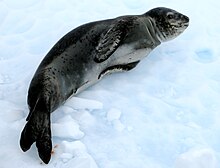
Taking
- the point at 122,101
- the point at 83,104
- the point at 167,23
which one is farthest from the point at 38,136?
the point at 167,23

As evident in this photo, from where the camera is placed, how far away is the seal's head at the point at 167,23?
3.75 m

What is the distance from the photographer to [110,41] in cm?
333

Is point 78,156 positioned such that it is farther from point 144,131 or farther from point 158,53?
point 158,53

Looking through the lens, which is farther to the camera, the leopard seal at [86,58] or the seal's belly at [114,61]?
the seal's belly at [114,61]

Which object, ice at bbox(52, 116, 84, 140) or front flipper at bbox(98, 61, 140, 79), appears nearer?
ice at bbox(52, 116, 84, 140)

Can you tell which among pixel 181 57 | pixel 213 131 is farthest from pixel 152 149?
pixel 181 57

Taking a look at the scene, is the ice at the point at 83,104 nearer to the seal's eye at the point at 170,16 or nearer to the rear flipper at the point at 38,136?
the rear flipper at the point at 38,136

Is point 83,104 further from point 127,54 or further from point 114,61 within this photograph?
point 127,54

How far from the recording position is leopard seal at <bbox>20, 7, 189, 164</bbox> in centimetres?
274

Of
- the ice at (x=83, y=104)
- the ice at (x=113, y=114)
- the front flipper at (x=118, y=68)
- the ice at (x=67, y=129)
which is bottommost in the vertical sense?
the ice at (x=113, y=114)

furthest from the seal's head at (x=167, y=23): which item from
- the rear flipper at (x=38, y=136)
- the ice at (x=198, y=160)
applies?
the rear flipper at (x=38, y=136)

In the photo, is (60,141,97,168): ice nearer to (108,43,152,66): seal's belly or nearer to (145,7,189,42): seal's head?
(108,43,152,66): seal's belly

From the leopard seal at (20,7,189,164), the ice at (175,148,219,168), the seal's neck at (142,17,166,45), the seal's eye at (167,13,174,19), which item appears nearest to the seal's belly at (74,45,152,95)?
the leopard seal at (20,7,189,164)

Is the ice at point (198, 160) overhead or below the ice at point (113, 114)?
below
